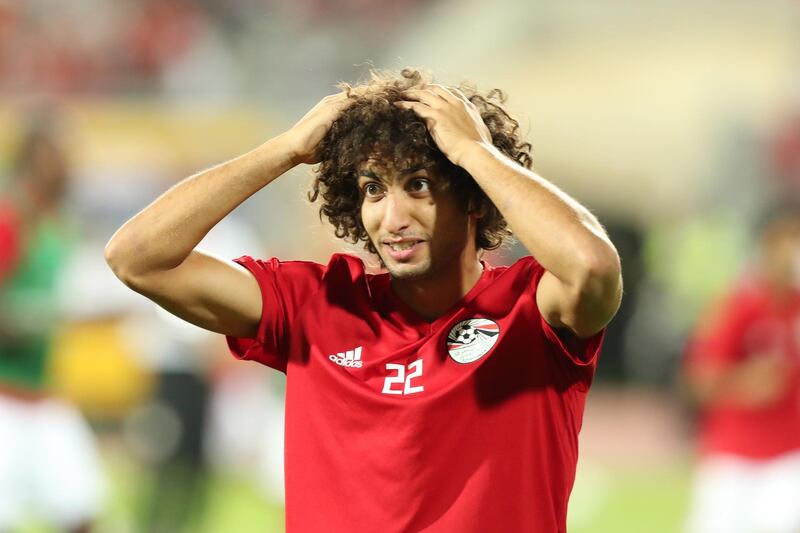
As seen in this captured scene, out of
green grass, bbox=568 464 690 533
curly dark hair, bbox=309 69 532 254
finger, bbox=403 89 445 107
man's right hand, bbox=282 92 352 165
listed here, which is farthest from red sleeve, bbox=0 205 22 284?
green grass, bbox=568 464 690 533

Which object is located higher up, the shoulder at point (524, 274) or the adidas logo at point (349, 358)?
the shoulder at point (524, 274)

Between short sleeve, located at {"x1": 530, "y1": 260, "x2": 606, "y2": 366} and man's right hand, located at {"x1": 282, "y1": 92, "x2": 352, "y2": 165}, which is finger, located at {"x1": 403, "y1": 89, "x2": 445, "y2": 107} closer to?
man's right hand, located at {"x1": 282, "y1": 92, "x2": 352, "y2": 165}

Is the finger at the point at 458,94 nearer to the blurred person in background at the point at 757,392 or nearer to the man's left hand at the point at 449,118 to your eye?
the man's left hand at the point at 449,118

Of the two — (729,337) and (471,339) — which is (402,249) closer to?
(471,339)

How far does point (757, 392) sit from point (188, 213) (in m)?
5.23

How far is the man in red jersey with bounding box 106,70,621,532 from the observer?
328 centimetres

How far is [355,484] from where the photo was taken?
10.9ft

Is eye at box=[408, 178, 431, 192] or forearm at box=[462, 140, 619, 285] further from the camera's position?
eye at box=[408, 178, 431, 192]

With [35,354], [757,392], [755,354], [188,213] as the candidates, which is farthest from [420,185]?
[755,354]

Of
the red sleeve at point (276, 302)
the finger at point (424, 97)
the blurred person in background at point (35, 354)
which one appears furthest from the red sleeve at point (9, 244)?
the finger at point (424, 97)

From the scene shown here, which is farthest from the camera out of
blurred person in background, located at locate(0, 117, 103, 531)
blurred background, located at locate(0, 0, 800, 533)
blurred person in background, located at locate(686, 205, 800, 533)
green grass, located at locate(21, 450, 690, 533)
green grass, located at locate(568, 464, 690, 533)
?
blurred background, located at locate(0, 0, 800, 533)

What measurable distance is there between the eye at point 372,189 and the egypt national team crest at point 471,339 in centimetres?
40

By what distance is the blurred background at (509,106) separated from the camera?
556 inches

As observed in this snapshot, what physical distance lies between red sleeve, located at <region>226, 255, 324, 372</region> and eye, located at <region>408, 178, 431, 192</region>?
1.32 feet
